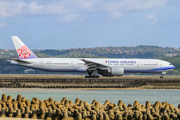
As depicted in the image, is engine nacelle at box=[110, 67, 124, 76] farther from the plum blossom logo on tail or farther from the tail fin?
the plum blossom logo on tail

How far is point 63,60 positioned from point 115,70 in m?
9.32

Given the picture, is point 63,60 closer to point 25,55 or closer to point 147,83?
point 25,55

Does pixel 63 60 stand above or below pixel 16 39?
below

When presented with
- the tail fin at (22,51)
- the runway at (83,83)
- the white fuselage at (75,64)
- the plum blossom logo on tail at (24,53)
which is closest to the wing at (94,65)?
the white fuselage at (75,64)

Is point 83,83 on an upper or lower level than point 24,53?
lower

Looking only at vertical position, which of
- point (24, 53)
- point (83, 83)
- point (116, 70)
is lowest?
point (83, 83)

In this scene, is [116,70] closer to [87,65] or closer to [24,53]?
[87,65]

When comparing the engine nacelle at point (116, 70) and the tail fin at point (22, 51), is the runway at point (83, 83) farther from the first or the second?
the tail fin at point (22, 51)

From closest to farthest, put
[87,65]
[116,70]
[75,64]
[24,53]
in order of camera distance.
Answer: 1. [116,70]
2. [87,65]
3. [75,64]
4. [24,53]

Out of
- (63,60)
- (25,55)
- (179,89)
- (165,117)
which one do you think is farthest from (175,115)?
(25,55)

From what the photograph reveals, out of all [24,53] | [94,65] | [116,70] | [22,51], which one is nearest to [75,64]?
[94,65]

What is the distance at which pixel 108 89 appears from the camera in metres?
45.8

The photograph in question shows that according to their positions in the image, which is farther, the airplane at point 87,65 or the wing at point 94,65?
the airplane at point 87,65

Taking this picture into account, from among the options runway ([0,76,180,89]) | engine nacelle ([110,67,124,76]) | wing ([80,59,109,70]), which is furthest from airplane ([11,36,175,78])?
runway ([0,76,180,89])
